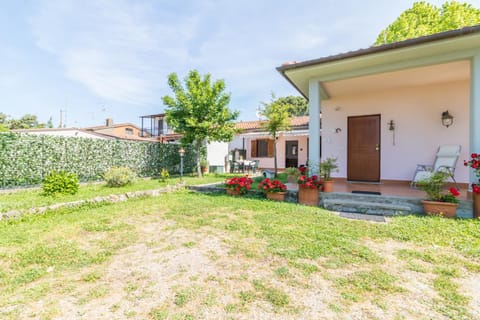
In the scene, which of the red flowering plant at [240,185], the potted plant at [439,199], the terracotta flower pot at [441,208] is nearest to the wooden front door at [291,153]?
the red flowering plant at [240,185]

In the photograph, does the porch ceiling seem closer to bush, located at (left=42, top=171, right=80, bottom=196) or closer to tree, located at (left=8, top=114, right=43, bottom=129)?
bush, located at (left=42, top=171, right=80, bottom=196)

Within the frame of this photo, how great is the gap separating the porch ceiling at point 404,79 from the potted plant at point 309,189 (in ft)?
14.9

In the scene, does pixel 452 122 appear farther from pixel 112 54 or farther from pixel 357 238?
pixel 112 54

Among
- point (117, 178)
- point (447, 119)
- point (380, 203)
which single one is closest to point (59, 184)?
point (117, 178)

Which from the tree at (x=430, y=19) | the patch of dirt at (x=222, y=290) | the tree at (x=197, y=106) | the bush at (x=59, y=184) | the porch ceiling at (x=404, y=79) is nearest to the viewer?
the patch of dirt at (x=222, y=290)

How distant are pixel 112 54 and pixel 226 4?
9.22 metres

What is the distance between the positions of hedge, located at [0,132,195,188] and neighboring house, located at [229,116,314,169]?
8.59 meters

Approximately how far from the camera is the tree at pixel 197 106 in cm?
1577

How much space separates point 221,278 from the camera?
3512 millimetres

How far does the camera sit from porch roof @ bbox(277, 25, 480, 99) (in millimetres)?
6504

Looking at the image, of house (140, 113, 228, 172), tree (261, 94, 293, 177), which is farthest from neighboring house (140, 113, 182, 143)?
tree (261, 94, 293, 177)

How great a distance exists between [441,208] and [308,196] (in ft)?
12.9

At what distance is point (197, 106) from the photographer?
1577 centimetres

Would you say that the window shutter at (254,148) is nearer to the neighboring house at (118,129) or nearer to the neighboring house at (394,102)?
the neighboring house at (394,102)
